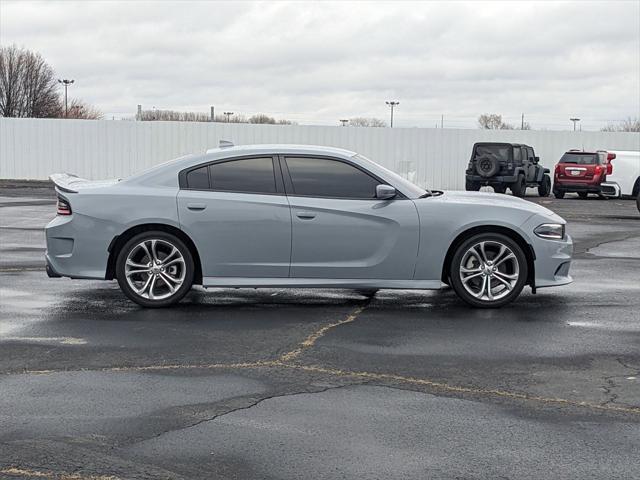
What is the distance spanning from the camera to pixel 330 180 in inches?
376

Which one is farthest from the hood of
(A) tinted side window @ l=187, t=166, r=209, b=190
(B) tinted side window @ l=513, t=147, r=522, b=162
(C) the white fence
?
(C) the white fence

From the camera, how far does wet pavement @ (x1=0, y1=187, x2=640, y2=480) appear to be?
4816 millimetres

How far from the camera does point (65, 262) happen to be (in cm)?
942

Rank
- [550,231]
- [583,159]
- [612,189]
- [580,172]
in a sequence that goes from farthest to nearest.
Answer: [583,159], [580,172], [612,189], [550,231]

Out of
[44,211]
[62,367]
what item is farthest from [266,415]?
[44,211]

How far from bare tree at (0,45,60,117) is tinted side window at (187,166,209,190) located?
2988 inches

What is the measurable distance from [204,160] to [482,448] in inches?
209

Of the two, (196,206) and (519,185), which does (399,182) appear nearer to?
(196,206)

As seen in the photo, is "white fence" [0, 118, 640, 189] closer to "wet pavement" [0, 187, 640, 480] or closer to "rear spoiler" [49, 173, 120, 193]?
"wet pavement" [0, 187, 640, 480]

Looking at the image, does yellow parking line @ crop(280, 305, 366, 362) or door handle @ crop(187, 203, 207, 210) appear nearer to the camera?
yellow parking line @ crop(280, 305, 366, 362)

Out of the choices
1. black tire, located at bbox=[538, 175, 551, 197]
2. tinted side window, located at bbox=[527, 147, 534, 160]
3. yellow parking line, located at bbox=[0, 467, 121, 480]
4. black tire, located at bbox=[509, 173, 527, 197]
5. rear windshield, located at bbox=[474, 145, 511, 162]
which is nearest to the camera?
yellow parking line, located at bbox=[0, 467, 121, 480]

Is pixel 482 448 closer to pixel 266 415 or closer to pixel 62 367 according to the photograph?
pixel 266 415

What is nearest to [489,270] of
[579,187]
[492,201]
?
[492,201]

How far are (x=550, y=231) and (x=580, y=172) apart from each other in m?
22.8
